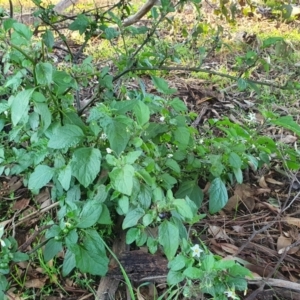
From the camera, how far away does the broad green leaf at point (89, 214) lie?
123cm

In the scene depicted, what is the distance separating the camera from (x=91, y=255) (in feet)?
4.06

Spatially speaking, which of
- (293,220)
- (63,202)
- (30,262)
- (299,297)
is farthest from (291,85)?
(30,262)

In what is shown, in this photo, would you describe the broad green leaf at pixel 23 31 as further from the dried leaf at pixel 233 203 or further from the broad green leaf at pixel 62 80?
the dried leaf at pixel 233 203

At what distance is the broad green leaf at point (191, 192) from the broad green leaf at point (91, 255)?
44 cm

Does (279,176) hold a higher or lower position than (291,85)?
lower

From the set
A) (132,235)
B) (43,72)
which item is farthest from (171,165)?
(43,72)

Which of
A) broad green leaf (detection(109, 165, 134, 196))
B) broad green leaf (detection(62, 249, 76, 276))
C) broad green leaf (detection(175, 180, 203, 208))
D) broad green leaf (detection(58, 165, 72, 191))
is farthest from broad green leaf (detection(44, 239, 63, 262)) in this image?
broad green leaf (detection(175, 180, 203, 208))

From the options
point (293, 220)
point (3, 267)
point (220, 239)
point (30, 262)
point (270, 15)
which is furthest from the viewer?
point (270, 15)

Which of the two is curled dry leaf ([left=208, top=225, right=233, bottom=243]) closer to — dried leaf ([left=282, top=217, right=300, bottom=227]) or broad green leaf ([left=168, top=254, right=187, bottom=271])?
dried leaf ([left=282, top=217, right=300, bottom=227])

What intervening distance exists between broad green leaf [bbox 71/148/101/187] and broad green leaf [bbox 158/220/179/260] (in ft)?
0.79

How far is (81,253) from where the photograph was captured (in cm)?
123

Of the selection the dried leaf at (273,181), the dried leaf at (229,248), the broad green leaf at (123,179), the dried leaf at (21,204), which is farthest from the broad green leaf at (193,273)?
the dried leaf at (273,181)

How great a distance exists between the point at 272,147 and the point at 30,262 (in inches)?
38.6

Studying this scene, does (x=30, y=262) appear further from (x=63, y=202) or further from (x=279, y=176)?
(x=279, y=176)
